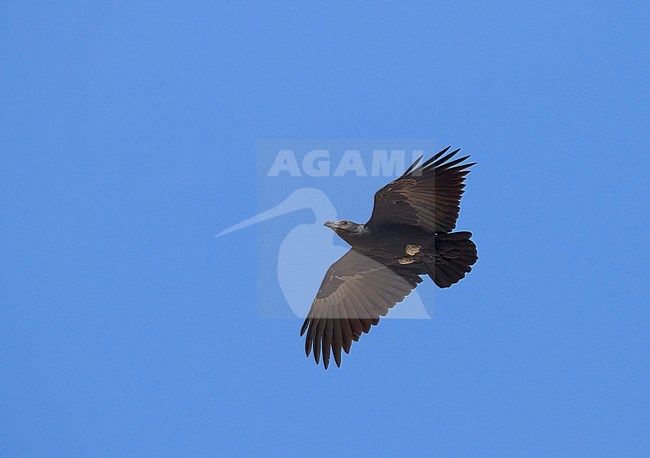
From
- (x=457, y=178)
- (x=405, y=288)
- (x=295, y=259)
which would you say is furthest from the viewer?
(x=295, y=259)

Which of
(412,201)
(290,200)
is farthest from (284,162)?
(412,201)

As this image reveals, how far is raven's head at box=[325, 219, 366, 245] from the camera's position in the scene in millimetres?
14789

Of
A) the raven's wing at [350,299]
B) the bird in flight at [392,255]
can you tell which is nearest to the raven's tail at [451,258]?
the bird in flight at [392,255]

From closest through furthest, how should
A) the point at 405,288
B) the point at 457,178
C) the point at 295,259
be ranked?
the point at 457,178 < the point at 405,288 < the point at 295,259

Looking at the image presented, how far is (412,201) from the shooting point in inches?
571

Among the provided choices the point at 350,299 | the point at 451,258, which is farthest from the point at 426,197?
the point at 350,299

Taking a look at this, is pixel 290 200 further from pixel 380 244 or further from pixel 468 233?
pixel 468 233

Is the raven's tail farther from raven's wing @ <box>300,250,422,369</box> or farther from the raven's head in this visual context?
the raven's head

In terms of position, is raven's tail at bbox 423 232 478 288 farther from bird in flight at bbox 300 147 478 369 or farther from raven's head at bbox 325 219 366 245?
raven's head at bbox 325 219 366 245

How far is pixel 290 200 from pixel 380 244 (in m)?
2.71

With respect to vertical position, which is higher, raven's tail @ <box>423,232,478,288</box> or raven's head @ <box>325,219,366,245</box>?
raven's head @ <box>325,219,366,245</box>

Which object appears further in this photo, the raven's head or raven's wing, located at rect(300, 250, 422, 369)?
raven's wing, located at rect(300, 250, 422, 369)

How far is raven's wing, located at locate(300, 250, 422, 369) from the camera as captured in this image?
1569 centimetres

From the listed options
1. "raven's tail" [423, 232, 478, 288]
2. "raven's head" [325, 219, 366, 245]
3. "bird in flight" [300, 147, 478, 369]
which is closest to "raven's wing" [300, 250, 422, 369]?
"bird in flight" [300, 147, 478, 369]
